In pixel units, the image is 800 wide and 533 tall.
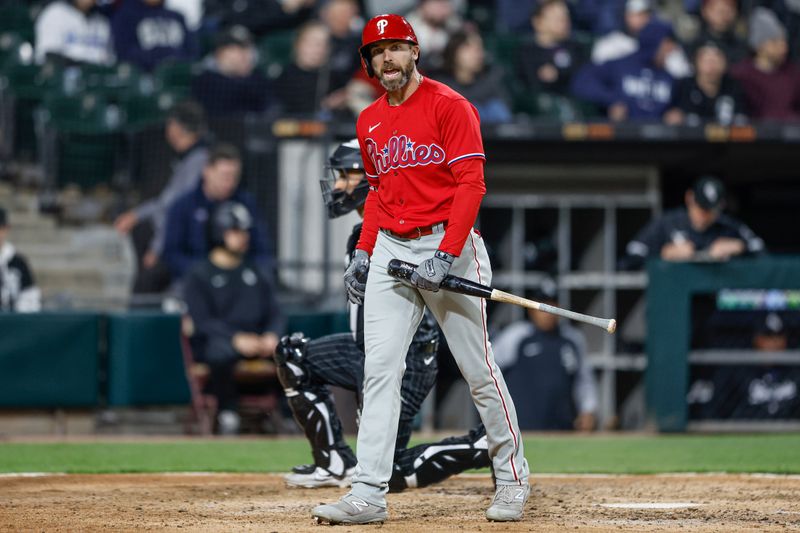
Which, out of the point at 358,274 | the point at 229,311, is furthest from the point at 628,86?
the point at 358,274

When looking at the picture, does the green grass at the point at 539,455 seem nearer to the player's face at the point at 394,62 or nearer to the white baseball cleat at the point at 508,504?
the white baseball cleat at the point at 508,504

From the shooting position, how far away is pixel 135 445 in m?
7.81

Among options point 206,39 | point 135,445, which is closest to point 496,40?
point 206,39

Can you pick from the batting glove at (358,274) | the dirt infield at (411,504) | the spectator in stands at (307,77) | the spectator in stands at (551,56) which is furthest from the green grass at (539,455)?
the spectator in stands at (551,56)

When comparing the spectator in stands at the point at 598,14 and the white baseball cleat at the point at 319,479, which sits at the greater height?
the spectator in stands at the point at 598,14

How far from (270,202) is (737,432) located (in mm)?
3979

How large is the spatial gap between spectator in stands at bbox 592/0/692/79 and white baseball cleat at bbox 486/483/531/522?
7.55 meters

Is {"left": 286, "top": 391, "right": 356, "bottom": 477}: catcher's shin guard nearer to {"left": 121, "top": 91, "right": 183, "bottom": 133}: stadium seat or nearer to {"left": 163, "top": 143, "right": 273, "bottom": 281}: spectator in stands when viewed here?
{"left": 163, "top": 143, "right": 273, "bottom": 281}: spectator in stands

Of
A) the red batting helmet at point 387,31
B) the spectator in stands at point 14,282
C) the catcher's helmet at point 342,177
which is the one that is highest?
the red batting helmet at point 387,31

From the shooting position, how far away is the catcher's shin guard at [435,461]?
17.2 ft

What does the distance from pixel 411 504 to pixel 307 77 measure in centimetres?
655

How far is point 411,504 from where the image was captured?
195 inches

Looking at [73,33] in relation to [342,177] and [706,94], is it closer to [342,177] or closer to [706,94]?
[706,94]

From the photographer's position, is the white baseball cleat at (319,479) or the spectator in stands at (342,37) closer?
the white baseball cleat at (319,479)
